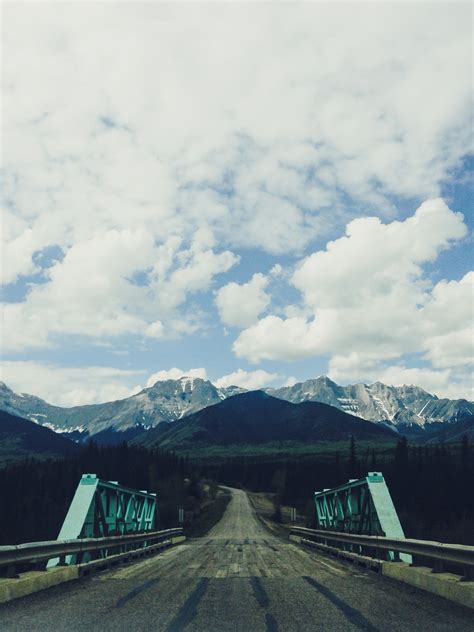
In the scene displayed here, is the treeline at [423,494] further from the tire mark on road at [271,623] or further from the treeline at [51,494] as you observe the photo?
the tire mark on road at [271,623]

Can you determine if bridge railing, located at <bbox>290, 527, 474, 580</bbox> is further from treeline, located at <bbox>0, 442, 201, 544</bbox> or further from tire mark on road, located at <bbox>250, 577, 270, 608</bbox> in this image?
treeline, located at <bbox>0, 442, 201, 544</bbox>

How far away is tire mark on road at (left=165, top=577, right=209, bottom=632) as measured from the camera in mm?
7781

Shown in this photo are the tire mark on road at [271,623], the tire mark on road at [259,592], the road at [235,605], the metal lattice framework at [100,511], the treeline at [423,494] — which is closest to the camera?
the tire mark on road at [271,623]

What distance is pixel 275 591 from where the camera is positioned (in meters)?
11.0

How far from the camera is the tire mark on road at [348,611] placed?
305 inches

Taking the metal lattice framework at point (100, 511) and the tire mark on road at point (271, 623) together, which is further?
the metal lattice framework at point (100, 511)

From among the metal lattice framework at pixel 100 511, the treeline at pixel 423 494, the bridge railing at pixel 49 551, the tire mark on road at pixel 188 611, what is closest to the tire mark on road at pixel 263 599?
the tire mark on road at pixel 188 611

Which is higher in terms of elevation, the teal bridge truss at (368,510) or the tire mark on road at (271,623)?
the teal bridge truss at (368,510)

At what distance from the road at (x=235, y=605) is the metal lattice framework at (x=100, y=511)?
264 centimetres

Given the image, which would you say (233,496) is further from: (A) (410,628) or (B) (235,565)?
(A) (410,628)

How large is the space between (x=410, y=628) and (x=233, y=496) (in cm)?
16097

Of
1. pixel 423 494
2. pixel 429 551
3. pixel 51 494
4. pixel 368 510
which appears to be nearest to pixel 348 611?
pixel 429 551

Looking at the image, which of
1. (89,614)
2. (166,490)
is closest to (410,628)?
(89,614)

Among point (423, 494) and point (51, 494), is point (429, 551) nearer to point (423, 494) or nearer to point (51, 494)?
point (423, 494)
